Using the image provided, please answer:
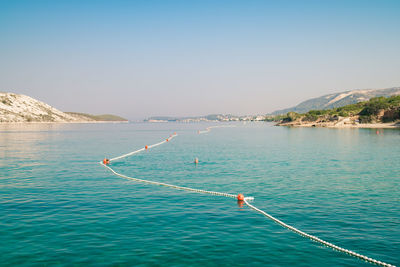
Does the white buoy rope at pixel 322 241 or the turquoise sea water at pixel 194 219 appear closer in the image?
the white buoy rope at pixel 322 241

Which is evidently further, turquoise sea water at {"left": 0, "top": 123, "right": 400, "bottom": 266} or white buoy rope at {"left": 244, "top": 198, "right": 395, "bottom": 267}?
turquoise sea water at {"left": 0, "top": 123, "right": 400, "bottom": 266}

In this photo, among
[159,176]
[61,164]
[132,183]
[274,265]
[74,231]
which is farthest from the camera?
[61,164]

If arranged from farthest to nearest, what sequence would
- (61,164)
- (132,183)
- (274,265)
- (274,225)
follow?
(61,164) → (132,183) → (274,225) → (274,265)

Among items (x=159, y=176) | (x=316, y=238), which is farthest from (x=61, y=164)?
(x=316, y=238)

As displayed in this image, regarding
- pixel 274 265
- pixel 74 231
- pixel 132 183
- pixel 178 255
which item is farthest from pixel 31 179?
pixel 274 265

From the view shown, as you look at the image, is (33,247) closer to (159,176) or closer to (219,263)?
(219,263)

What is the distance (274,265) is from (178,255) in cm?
478

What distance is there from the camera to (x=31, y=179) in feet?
126

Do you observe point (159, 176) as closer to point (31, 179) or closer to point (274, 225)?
point (31, 179)

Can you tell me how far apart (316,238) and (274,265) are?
14.4 feet

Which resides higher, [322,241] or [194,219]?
[194,219]

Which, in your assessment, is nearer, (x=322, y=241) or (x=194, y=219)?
(x=322, y=241)

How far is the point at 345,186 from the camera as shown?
34062 millimetres

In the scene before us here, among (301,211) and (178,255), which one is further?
(301,211)
